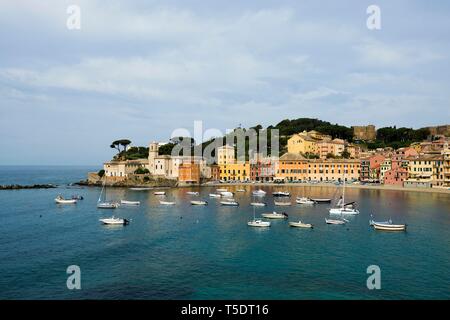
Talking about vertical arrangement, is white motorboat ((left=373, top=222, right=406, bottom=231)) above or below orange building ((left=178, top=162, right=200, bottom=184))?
below

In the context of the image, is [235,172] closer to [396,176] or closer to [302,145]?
[302,145]

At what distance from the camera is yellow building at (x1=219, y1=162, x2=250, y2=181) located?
6738 centimetres

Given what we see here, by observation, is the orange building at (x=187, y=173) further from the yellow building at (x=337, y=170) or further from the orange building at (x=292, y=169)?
the yellow building at (x=337, y=170)

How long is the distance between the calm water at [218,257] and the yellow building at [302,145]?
43575 mm

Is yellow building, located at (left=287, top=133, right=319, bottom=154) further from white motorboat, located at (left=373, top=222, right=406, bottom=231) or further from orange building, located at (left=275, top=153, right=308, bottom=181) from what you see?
white motorboat, located at (left=373, top=222, right=406, bottom=231)

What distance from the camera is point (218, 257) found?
60.4 ft

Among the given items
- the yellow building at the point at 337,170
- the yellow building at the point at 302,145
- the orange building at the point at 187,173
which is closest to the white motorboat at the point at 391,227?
the yellow building at the point at 337,170

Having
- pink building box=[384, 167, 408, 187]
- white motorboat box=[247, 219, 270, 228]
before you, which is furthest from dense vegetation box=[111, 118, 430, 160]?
white motorboat box=[247, 219, 270, 228]

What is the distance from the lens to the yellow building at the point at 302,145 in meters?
75.2

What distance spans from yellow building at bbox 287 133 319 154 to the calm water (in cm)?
4358

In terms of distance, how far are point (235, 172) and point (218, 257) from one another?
49816 mm

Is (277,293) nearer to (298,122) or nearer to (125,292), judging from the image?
(125,292)

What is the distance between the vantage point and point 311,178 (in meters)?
64.9

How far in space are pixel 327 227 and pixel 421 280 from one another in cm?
1077
